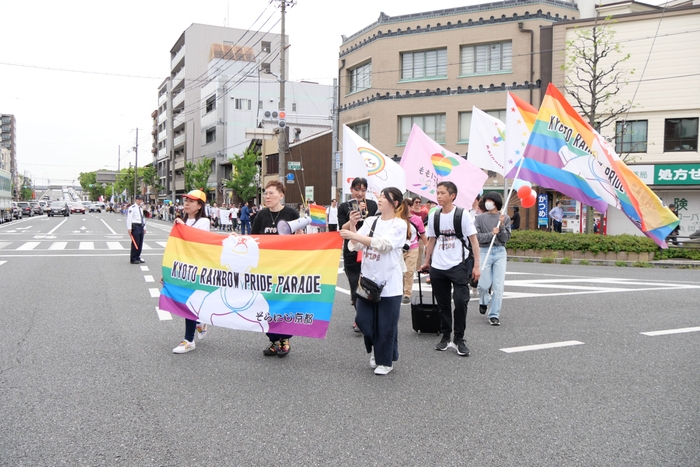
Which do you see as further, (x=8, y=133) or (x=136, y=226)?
(x=8, y=133)

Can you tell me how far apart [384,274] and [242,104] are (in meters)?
60.4

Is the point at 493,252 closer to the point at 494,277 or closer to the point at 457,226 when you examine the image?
the point at 494,277

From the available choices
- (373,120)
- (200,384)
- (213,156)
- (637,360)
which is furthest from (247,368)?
(213,156)

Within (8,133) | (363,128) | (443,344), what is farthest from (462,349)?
(8,133)

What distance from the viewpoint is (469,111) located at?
29.8 meters

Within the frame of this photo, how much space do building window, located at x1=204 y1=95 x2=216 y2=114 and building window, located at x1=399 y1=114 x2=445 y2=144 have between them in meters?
39.4

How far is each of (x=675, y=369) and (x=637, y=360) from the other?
420 millimetres

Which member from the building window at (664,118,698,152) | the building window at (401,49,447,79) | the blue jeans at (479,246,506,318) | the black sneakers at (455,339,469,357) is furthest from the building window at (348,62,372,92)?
the black sneakers at (455,339,469,357)

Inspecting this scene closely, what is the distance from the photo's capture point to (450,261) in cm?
645

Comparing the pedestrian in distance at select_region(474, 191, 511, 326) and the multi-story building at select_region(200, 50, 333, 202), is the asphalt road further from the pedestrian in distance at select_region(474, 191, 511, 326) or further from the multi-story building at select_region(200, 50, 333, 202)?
Answer: the multi-story building at select_region(200, 50, 333, 202)

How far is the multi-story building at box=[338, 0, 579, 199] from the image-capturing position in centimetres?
2881

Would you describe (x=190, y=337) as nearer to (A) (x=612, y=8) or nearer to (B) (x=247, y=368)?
(B) (x=247, y=368)

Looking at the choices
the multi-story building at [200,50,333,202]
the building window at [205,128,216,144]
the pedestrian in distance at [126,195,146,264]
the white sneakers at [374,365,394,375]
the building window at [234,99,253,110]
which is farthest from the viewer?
the building window at [205,128,216,144]

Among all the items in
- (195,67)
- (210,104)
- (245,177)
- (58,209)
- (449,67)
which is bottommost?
(58,209)
